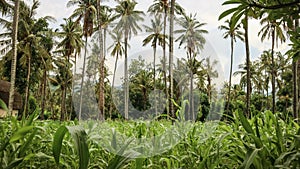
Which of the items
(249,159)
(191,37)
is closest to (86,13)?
(191,37)

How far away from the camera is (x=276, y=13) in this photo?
1.32m

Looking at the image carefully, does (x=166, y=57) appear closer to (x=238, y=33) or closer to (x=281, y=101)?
(x=238, y=33)

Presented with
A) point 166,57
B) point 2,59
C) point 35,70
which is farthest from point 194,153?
point 35,70

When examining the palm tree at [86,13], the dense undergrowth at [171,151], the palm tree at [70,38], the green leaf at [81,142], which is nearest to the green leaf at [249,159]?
the dense undergrowth at [171,151]

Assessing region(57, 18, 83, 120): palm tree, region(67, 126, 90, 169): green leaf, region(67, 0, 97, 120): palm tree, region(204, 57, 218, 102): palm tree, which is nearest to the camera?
region(67, 126, 90, 169): green leaf

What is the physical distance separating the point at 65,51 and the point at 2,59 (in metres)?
5.56

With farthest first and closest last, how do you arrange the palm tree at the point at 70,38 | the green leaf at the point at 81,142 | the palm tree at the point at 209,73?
the palm tree at the point at 70,38, the palm tree at the point at 209,73, the green leaf at the point at 81,142

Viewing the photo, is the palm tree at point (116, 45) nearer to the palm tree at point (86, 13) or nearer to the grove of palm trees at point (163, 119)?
the grove of palm trees at point (163, 119)

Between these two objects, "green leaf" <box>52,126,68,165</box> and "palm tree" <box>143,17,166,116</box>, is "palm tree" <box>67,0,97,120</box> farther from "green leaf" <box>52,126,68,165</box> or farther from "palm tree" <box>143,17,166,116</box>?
"green leaf" <box>52,126,68,165</box>

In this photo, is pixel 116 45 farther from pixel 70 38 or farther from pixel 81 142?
pixel 70 38

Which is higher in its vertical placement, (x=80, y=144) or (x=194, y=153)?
(x=80, y=144)

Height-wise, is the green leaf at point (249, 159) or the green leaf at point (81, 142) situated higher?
the green leaf at point (81, 142)

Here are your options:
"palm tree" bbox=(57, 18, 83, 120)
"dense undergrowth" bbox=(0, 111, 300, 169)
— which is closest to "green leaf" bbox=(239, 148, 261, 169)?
"dense undergrowth" bbox=(0, 111, 300, 169)

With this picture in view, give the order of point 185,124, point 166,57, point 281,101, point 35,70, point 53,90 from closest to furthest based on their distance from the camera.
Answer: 1. point 185,124
2. point 166,57
3. point 35,70
4. point 281,101
5. point 53,90
